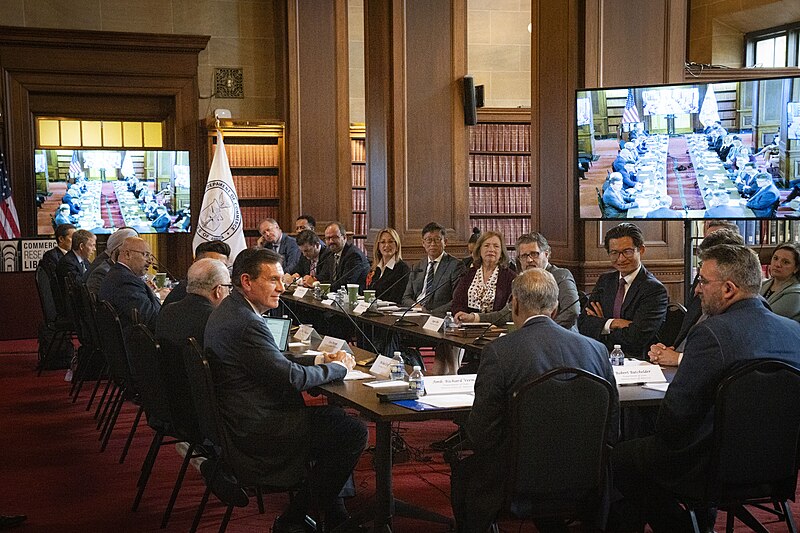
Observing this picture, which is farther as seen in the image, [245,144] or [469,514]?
[245,144]

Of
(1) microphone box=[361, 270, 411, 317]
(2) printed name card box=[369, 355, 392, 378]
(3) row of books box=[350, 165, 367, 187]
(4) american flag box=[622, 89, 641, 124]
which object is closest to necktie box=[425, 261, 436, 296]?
(1) microphone box=[361, 270, 411, 317]

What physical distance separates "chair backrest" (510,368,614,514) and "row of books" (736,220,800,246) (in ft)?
23.9

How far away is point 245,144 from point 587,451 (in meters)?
9.98

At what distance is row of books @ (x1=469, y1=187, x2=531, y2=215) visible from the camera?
12.6 metres

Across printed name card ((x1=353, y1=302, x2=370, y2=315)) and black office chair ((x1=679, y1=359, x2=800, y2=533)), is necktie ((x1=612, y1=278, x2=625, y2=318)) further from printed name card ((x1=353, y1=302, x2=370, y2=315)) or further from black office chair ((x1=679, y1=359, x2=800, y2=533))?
black office chair ((x1=679, y1=359, x2=800, y2=533))

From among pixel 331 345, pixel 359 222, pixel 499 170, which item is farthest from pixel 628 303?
pixel 359 222

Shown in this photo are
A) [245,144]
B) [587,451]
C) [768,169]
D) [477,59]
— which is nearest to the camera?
[587,451]

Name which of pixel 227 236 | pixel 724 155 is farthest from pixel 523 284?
pixel 227 236

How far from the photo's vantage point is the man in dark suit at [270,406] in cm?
382

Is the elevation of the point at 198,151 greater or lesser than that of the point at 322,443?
greater

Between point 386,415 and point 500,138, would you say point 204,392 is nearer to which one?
point 386,415

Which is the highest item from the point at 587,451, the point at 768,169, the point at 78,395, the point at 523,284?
the point at 768,169

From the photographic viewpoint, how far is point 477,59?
13961mm

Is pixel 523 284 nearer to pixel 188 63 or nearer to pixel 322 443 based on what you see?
pixel 322 443
